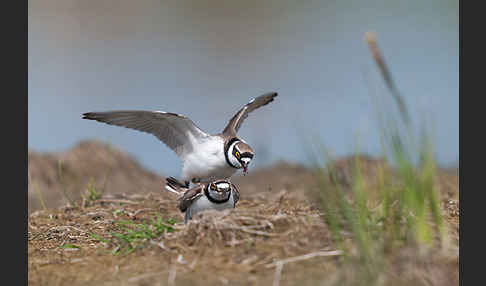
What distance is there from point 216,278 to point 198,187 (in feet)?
6.82

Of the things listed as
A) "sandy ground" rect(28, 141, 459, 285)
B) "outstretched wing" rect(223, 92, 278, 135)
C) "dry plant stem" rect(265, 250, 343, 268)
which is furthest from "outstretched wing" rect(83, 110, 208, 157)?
"dry plant stem" rect(265, 250, 343, 268)

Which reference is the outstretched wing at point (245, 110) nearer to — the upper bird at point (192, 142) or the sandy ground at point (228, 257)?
the upper bird at point (192, 142)

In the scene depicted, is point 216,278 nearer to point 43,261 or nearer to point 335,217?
point 335,217

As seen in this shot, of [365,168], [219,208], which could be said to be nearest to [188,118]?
[219,208]

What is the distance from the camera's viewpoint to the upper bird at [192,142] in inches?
253

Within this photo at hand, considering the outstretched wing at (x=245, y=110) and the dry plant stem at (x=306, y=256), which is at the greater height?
the outstretched wing at (x=245, y=110)

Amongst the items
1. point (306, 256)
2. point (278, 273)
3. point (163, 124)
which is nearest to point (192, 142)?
point (163, 124)

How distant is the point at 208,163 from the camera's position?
6.60 meters

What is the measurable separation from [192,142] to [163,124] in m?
0.45

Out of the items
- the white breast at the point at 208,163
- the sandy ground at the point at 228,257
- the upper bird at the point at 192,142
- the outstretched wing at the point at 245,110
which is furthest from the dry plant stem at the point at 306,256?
the outstretched wing at the point at 245,110

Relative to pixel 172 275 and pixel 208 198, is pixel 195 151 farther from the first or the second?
pixel 172 275

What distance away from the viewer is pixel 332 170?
3.98 m

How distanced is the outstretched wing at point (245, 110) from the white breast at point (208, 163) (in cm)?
48

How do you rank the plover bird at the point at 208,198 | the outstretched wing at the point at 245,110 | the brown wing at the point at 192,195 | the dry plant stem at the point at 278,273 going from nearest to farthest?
the dry plant stem at the point at 278,273, the plover bird at the point at 208,198, the brown wing at the point at 192,195, the outstretched wing at the point at 245,110
